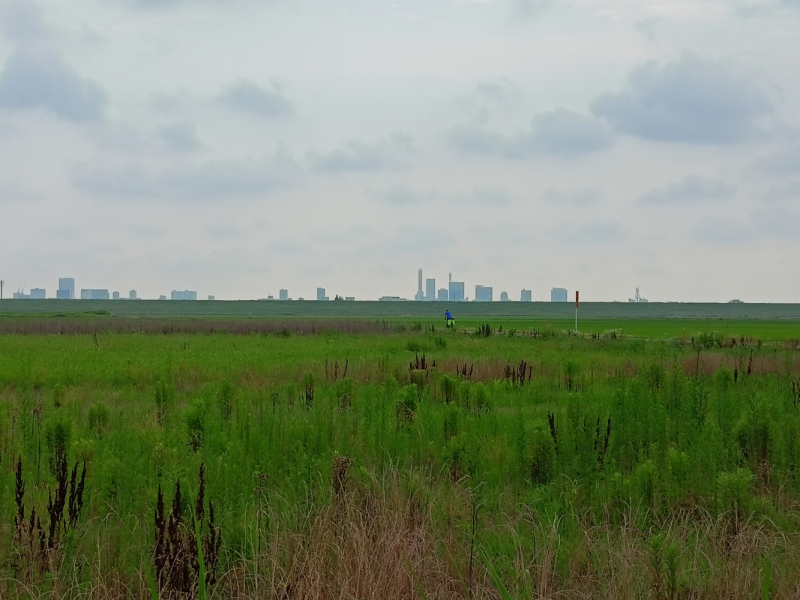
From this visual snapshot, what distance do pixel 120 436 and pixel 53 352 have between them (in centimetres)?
1540

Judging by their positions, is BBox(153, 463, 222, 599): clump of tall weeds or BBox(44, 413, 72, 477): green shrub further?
BBox(44, 413, 72, 477): green shrub

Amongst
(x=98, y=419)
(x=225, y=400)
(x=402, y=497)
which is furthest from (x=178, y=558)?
(x=225, y=400)

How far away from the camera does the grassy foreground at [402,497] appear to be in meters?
3.96

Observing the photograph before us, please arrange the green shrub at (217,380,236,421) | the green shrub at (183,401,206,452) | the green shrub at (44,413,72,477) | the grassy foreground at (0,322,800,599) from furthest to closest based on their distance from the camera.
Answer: the green shrub at (217,380,236,421), the green shrub at (183,401,206,452), the green shrub at (44,413,72,477), the grassy foreground at (0,322,800,599)

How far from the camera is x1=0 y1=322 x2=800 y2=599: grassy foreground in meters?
3.96

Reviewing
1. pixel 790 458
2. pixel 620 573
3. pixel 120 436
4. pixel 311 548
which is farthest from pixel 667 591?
pixel 120 436

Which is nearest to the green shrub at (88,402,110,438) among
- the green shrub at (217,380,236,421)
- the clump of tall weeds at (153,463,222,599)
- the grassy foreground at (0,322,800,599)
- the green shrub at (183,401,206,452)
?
the grassy foreground at (0,322,800,599)

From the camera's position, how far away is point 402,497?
5.17 meters

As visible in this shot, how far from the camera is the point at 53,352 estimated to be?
20.8 m

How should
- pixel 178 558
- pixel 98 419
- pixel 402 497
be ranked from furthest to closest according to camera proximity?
pixel 98 419, pixel 402 497, pixel 178 558

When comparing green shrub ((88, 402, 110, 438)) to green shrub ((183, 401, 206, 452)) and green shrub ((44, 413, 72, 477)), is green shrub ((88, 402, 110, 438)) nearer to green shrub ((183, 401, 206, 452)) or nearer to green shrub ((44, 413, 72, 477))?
green shrub ((183, 401, 206, 452))

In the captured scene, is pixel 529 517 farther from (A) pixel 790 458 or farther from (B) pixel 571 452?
(A) pixel 790 458

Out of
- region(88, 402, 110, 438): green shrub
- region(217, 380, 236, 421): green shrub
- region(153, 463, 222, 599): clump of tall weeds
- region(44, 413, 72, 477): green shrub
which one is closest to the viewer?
region(153, 463, 222, 599): clump of tall weeds

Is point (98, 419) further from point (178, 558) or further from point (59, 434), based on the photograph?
point (178, 558)
